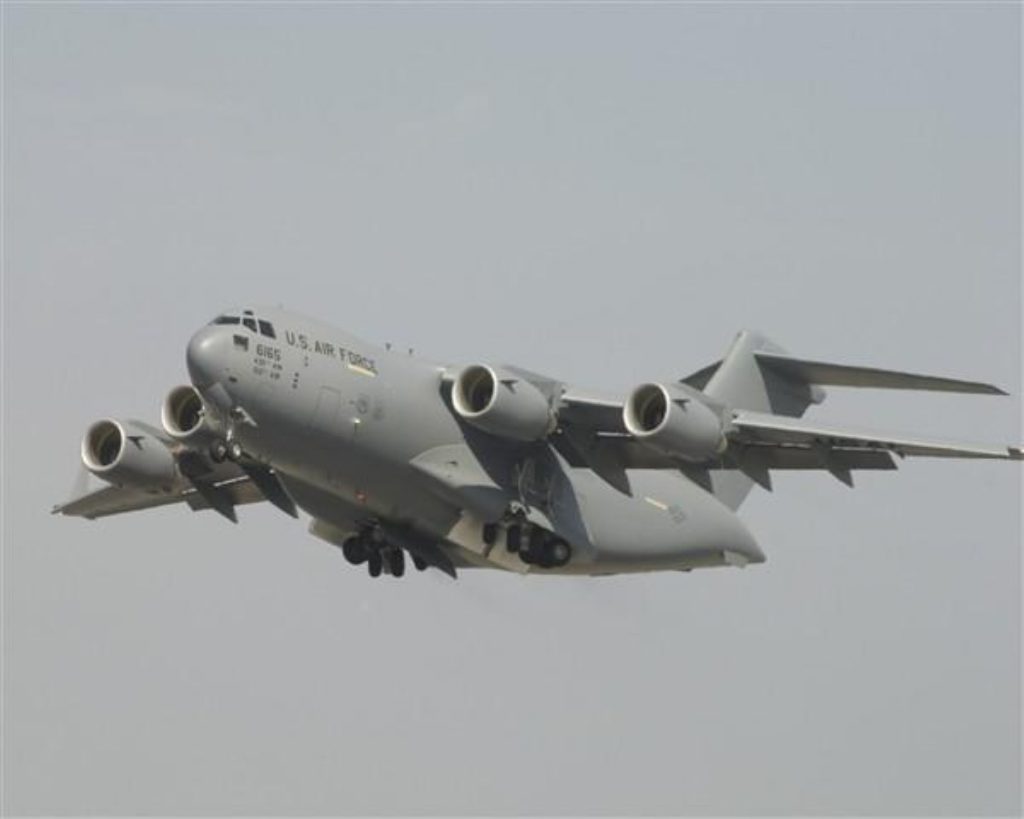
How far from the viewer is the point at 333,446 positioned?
28.0 meters

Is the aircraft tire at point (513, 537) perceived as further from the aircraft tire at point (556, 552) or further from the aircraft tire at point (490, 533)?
the aircraft tire at point (556, 552)

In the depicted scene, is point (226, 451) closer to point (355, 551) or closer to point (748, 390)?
point (355, 551)

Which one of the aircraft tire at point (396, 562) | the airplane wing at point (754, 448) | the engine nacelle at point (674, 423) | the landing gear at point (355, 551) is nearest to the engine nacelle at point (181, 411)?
the landing gear at point (355, 551)

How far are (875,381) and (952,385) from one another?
5.44 ft

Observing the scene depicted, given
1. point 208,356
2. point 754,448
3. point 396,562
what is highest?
point 754,448

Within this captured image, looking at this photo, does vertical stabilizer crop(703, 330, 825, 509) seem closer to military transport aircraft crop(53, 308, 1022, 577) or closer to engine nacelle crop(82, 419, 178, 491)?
military transport aircraft crop(53, 308, 1022, 577)

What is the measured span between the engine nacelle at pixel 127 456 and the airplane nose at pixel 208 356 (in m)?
4.16

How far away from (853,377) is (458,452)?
535 cm

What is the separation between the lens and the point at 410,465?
28.7m

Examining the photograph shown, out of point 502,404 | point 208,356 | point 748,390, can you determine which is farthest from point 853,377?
point 208,356

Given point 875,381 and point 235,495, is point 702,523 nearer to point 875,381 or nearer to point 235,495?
point 875,381

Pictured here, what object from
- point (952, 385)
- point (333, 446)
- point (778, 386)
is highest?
point (778, 386)

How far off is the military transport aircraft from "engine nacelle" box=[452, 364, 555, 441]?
0.07ft

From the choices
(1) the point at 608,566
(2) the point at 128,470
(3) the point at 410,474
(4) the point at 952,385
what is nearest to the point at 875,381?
(4) the point at 952,385
